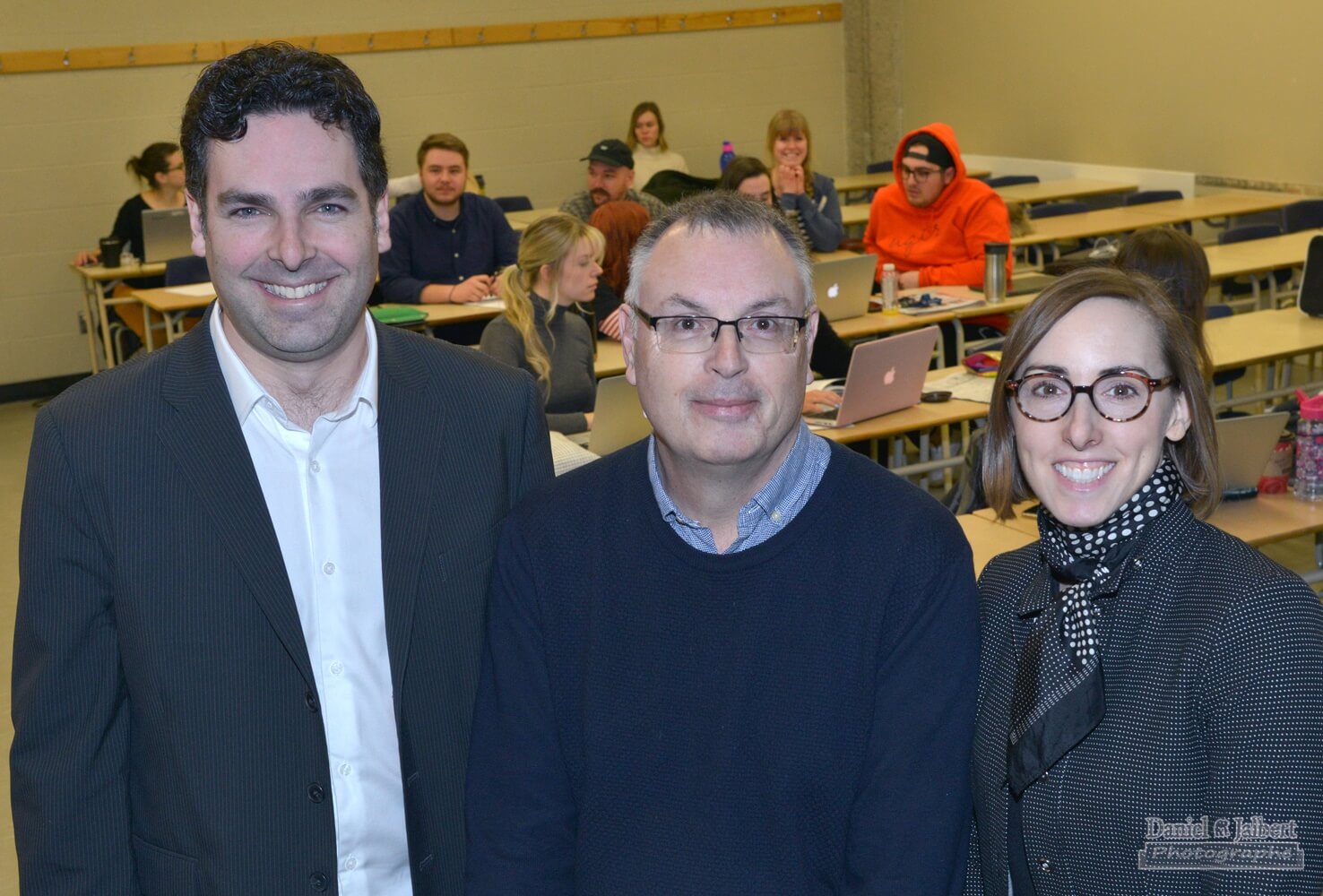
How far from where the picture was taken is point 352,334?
5.09 ft

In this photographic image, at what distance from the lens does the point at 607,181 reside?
6898 millimetres

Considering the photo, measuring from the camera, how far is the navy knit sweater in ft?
4.75

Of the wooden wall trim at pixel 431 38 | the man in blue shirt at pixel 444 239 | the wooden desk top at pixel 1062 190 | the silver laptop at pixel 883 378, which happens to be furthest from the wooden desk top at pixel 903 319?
the wooden wall trim at pixel 431 38

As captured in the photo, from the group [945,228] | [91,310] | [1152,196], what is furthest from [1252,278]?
[91,310]

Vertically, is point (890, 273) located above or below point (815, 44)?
below

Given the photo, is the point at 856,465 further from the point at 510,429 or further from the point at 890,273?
the point at 890,273

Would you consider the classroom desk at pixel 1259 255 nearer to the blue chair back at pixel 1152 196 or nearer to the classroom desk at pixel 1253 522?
the blue chair back at pixel 1152 196

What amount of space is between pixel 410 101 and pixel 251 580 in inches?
357

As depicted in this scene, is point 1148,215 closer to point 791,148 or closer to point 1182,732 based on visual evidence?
point 791,148

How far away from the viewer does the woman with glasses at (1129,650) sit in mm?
1395

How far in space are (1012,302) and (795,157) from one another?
1833 millimetres

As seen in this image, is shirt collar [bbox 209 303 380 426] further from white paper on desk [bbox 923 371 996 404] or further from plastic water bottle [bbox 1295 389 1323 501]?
white paper on desk [bbox 923 371 996 404]

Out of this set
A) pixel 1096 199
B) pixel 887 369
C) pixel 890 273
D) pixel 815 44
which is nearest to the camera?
pixel 887 369

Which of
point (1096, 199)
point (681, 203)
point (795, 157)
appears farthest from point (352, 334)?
point (1096, 199)
